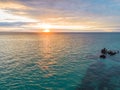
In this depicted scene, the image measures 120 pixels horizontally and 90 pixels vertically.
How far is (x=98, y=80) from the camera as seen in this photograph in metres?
32.5

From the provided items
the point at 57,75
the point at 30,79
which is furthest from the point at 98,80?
the point at 30,79

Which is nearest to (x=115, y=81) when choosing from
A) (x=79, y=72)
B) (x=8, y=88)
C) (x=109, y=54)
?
(x=79, y=72)

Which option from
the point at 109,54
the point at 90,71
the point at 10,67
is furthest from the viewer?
the point at 109,54

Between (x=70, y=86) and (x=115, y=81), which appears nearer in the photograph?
(x=70, y=86)

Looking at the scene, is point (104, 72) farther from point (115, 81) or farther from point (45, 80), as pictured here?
point (45, 80)

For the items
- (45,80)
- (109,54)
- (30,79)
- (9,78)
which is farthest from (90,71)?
(109,54)

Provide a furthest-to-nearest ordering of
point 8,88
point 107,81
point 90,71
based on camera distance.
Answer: point 90,71, point 107,81, point 8,88

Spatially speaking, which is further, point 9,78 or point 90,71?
point 90,71

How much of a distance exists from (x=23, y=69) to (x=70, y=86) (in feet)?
53.3

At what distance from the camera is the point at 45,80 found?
107ft

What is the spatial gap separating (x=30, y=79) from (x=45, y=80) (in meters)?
3.44

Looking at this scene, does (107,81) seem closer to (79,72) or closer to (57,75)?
(79,72)

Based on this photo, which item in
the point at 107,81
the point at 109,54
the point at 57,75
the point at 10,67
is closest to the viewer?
the point at 107,81

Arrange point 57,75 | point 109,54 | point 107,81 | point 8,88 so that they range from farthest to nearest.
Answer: point 109,54 → point 57,75 → point 107,81 → point 8,88
